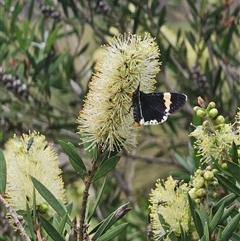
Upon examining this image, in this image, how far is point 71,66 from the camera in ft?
8.46

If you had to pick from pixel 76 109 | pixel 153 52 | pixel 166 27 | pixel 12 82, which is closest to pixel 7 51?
pixel 12 82

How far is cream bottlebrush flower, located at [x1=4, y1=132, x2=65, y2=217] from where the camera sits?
1210mm

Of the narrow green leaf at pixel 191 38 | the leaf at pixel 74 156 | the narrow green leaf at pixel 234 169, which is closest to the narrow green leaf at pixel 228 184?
the narrow green leaf at pixel 234 169

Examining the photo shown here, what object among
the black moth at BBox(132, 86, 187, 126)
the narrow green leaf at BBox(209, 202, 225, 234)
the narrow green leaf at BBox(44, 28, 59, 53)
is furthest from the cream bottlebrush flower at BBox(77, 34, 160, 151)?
the narrow green leaf at BBox(44, 28, 59, 53)

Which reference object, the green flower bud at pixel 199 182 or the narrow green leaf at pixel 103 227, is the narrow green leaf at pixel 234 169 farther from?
the narrow green leaf at pixel 103 227

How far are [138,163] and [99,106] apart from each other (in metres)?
2.52

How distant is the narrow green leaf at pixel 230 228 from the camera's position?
1.04 metres

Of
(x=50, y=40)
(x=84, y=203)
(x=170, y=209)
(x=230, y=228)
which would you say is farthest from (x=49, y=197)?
(x=50, y=40)

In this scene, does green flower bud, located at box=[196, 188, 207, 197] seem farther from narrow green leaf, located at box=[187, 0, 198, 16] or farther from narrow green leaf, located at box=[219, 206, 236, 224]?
narrow green leaf, located at box=[187, 0, 198, 16]

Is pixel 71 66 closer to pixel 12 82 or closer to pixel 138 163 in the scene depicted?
pixel 12 82

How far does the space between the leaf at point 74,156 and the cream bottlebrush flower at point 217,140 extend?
0.71 feet

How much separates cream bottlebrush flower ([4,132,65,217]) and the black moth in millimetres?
204

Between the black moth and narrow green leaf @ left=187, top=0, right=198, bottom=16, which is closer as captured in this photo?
the black moth

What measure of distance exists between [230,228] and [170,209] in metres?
0.14
